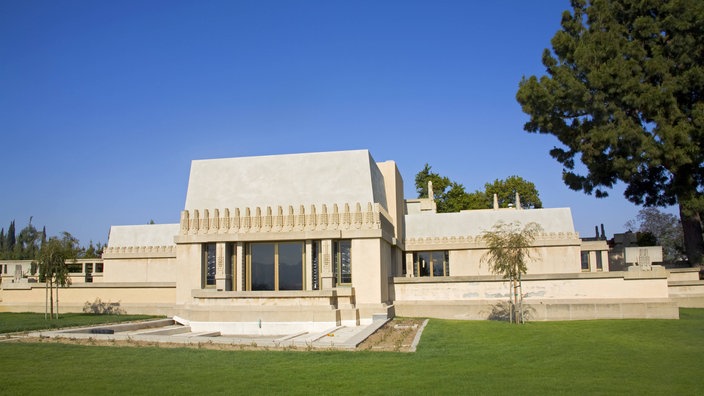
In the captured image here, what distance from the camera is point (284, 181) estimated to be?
27547mm

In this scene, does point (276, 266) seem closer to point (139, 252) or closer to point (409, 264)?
point (409, 264)

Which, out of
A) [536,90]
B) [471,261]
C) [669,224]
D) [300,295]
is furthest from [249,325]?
[669,224]

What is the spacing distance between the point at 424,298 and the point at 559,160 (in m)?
13.7

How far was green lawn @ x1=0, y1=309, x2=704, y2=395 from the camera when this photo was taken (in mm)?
10367

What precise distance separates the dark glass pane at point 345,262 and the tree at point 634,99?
595 inches

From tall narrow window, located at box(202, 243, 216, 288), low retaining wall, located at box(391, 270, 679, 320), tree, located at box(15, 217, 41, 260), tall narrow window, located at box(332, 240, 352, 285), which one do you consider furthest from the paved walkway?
tree, located at box(15, 217, 41, 260)

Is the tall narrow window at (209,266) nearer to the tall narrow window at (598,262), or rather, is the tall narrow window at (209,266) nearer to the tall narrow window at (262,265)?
the tall narrow window at (262,265)

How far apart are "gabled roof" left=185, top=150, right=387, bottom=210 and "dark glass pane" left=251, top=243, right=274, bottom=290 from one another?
197cm

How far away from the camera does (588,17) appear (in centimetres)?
3391

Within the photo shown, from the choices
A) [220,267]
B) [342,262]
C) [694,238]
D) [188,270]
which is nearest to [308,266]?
[342,262]

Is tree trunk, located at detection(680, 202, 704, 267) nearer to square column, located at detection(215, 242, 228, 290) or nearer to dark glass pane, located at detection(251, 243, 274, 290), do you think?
dark glass pane, located at detection(251, 243, 274, 290)

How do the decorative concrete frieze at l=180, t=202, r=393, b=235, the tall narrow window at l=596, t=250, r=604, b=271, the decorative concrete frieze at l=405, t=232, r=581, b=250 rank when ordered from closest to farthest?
the decorative concrete frieze at l=180, t=202, r=393, b=235
the decorative concrete frieze at l=405, t=232, r=581, b=250
the tall narrow window at l=596, t=250, r=604, b=271

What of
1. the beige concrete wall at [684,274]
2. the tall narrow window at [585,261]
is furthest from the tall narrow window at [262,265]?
the tall narrow window at [585,261]

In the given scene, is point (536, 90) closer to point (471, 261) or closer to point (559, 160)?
point (559, 160)
